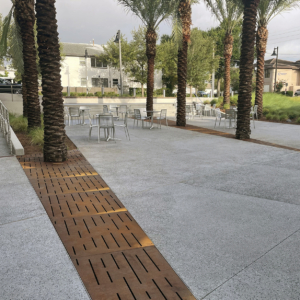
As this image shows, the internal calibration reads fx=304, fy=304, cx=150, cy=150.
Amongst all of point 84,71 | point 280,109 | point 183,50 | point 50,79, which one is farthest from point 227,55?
point 84,71

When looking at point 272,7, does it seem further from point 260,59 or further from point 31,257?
point 31,257

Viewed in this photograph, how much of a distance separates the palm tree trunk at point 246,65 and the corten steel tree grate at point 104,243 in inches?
279

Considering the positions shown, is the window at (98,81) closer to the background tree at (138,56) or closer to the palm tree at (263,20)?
the background tree at (138,56)

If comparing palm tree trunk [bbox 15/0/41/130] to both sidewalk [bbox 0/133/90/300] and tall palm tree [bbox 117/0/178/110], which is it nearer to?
sidewalk [bbox 0/133/90/300]

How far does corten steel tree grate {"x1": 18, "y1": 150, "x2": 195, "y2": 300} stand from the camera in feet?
8.85

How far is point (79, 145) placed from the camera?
9.39 m

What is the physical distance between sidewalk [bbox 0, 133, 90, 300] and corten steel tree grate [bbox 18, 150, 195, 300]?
111 mm

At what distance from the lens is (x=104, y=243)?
137 inches

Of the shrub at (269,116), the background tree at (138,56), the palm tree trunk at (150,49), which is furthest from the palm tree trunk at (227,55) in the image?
the background tree at (138,56)

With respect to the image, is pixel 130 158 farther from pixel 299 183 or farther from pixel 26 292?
pixel 26 292

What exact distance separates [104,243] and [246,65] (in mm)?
9575

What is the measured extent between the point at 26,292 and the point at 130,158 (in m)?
5.34

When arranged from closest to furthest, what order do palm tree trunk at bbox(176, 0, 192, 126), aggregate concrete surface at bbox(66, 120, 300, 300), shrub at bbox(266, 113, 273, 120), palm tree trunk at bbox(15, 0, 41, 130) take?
aggregate concrete surface at bbox(66, 120, 300, 300), palm tree trunk at bbox(15, 0, 41, 130), palm tree trunk at bbox(176, 0, 192, 126), shrub at bbox(266, 113, 273, 120)

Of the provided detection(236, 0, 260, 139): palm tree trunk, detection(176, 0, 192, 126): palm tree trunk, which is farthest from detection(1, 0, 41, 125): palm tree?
detection(236, 0, 260, 139): palm tree trunk
